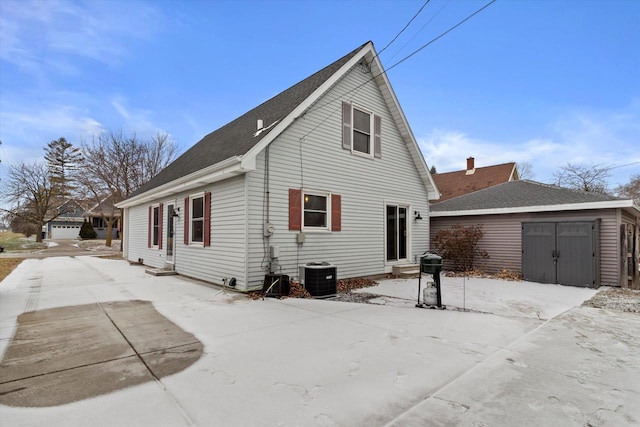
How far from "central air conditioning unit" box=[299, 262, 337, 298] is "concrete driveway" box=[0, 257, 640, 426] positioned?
110cm

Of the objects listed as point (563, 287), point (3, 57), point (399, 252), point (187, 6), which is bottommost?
point (563, 287)

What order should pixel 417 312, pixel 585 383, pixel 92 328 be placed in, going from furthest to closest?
pixel 417 312 < pixel 92 328 < pixel 585 383

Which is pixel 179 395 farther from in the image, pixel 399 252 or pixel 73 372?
pixel 399 252

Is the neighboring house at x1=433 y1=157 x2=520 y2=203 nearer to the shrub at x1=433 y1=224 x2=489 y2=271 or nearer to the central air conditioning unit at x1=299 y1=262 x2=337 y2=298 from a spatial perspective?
the shrub at x1=433 y1=224 x2=489 y2=271

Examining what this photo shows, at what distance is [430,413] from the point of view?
2.47 metres

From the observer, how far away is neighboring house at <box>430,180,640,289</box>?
29.2ft

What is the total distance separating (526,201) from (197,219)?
1040 cm

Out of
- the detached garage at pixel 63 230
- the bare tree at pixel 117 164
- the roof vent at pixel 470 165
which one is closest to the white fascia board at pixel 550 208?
the roof vent at pixel 470 165

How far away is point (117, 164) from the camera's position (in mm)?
23828

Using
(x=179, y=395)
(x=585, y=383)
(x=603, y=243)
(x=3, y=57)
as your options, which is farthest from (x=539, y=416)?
(x=3, y=57)

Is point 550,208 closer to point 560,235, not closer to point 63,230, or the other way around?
point 560,235

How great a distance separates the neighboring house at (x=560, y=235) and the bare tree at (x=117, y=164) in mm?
22934

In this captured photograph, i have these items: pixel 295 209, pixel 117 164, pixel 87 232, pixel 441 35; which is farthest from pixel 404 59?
pixel 87 232

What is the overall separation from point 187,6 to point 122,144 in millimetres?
17419
